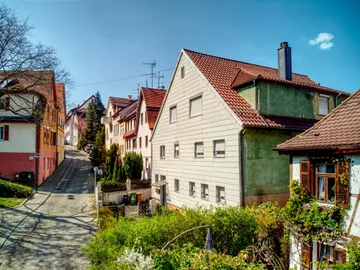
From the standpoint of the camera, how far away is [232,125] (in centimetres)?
1367

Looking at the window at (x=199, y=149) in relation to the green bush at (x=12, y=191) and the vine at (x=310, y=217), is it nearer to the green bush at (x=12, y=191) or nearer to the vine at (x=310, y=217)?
the vine at (x=310, y=217)

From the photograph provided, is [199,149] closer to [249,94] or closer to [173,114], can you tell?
[249,94]

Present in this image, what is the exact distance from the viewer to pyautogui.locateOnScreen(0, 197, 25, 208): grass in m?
19.0

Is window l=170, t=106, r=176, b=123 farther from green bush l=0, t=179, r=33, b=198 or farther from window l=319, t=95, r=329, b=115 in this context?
green bush l=0, t=179, r=33, b=198

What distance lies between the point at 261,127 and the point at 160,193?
12.1 metres

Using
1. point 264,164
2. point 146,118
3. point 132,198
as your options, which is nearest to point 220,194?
point 264,164

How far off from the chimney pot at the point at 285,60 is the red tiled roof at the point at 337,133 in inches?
275

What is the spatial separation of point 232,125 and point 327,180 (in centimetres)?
553

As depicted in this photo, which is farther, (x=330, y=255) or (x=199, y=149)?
(x=199, y=149)

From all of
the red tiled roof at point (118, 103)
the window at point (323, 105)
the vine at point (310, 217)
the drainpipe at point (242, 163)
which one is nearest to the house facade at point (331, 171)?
the vine at point (310, 217)

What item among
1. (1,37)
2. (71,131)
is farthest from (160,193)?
(71,131)

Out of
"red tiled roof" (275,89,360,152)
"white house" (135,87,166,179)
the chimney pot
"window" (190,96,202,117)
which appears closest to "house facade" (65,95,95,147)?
"white house" (135,87,166,179)

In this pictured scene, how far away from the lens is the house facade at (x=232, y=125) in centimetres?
1340

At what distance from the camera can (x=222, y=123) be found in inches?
570
